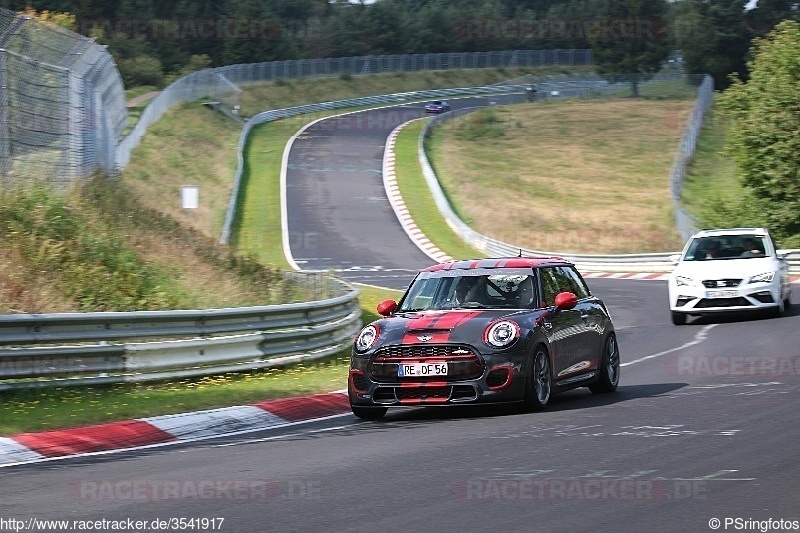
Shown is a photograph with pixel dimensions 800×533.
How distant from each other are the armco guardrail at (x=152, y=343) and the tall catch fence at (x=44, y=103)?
4.65 meters

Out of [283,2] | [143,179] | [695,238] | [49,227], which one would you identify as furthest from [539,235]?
[283,2]

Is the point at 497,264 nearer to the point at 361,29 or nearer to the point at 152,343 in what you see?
the point at 152,343

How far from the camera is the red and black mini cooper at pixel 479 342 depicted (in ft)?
36.9

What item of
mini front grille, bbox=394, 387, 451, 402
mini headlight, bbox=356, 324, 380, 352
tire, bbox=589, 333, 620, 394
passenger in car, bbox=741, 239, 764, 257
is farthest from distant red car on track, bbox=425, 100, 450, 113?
mini front grille, bbox=394, 387, 451, 402

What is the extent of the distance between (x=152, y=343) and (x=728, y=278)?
37.8 ft

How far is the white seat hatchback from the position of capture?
21422 millimetres

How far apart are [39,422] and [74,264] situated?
6.05 m

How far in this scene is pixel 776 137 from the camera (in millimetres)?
41406

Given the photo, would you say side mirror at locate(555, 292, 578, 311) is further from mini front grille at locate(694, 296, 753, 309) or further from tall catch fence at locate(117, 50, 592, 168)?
tall catch fence at locate(117, 50, 592, 168)

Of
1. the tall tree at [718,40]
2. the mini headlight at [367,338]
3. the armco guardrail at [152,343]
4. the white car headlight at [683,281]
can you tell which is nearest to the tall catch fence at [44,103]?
the armco guardrail at [152,343]

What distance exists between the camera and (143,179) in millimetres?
49031

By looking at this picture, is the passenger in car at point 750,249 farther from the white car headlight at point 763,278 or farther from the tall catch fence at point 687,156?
the tall catch fence at point 687,156

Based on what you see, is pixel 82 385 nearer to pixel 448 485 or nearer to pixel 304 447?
pixel 304 447

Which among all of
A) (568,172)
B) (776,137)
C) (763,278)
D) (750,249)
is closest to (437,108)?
(568,172)
